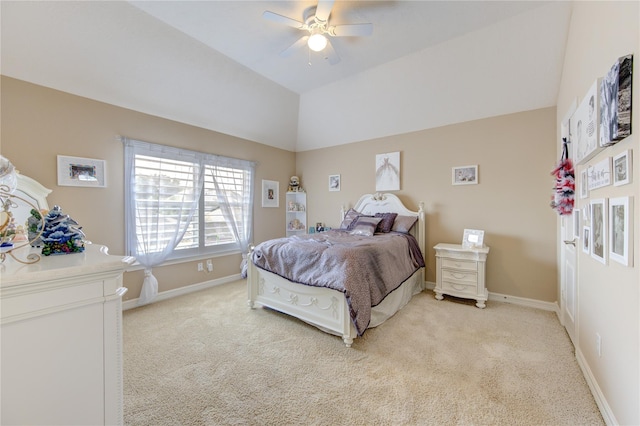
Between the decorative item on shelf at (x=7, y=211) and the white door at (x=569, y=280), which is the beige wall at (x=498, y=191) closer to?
the white door at (x=569, y=280)

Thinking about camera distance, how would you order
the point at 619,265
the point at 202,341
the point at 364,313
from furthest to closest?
the point at 202,341 → the point at 364,313 → the point at 619,265

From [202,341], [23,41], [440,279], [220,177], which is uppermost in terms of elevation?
[23,41]

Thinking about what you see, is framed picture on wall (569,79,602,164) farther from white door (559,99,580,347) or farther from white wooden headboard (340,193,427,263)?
white wooden headboard (340,193,427,263)

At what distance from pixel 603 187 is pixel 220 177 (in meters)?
4.31

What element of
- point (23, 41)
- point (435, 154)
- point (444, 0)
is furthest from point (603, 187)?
point (23, 41)

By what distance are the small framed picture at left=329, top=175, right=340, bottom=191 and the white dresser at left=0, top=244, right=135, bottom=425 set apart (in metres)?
4.15

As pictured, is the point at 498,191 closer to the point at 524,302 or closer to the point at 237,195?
the point at 524,302

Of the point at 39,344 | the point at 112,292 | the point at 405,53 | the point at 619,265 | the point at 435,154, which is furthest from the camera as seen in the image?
Answer: the point at 435,154

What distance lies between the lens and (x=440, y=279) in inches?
140

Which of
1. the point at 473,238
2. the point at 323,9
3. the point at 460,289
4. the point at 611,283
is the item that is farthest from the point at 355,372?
the point at 323,9

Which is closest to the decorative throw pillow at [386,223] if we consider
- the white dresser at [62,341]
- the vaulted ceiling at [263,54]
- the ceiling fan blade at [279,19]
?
the vaulted ceiling at [263,54]

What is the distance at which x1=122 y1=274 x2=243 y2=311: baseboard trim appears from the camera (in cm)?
327

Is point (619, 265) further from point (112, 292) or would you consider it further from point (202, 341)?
point (202, 341)

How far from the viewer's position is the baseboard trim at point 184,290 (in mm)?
3271
